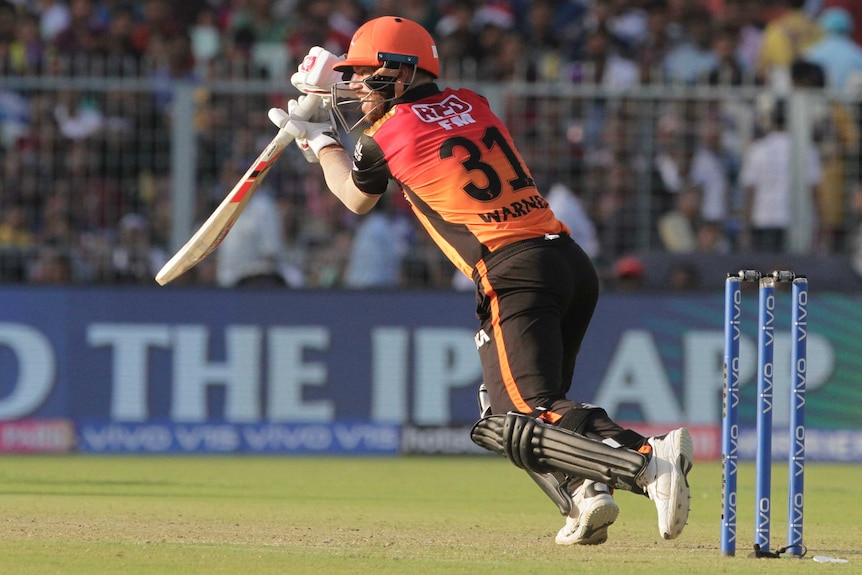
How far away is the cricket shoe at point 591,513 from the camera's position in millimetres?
5996

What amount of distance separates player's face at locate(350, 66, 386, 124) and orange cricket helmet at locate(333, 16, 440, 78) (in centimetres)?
4

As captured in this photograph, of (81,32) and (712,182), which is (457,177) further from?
(81,32)

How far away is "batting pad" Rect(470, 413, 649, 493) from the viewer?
18.7ft

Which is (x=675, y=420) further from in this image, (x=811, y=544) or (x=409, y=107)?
(x=409, y=107)

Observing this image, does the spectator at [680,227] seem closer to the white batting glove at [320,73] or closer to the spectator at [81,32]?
the spectator at [81,32]

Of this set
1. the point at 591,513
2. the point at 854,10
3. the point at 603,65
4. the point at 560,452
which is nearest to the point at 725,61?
the point at 603,65

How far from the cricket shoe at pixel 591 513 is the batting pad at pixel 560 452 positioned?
22 cm

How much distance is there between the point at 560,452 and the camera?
578cm

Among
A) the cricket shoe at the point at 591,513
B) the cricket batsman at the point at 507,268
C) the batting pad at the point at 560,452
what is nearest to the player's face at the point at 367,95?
the cricket batsman at the point at 507,268

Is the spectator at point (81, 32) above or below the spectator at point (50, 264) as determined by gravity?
above

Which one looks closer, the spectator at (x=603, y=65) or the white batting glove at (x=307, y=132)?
the white batting glove at (x=307, y=132)

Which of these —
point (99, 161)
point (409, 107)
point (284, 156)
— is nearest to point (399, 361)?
point (284, 156)

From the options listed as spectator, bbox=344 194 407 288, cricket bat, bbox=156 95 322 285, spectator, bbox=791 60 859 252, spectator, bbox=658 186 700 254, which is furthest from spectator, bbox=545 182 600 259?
cricket bat, bbox=156 95 322 285

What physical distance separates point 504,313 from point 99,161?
6893 millimetres
